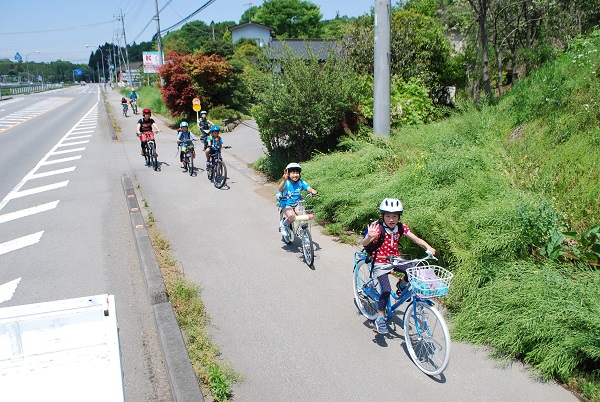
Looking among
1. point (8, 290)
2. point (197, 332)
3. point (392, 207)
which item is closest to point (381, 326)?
point (392, 207)

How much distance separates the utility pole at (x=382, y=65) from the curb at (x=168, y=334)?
17.9ft

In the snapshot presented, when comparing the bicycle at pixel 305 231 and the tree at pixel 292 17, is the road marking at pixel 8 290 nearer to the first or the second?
the bicycle at pixel 305 231

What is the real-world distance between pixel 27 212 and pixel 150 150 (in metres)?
5.29

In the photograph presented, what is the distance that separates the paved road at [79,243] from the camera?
532 cm

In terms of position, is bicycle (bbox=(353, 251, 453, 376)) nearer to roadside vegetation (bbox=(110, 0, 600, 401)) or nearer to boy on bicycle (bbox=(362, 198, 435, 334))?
boy on bicycle (bbox=(362, 198, 435, 334))

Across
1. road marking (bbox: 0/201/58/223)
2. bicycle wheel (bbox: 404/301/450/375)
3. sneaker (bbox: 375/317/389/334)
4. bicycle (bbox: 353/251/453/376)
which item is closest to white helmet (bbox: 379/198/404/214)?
bicycle (bbox: 353/251/453/376)

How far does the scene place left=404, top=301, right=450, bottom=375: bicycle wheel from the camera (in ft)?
14.6

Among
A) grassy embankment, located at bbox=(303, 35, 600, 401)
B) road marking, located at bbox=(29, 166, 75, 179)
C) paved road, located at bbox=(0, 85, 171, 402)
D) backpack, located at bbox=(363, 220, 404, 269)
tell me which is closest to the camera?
grassy embankment, located at bbox=(303, 35, 600, 401)

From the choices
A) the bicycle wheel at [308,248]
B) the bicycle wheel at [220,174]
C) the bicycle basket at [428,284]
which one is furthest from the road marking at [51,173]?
the bicycle basket at [428,284]

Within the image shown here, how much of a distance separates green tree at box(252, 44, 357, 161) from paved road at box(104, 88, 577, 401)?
9.22 feet

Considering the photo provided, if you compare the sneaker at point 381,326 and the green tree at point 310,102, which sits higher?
the green tree at point 310,102

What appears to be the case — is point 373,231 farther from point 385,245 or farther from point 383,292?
point 383,292

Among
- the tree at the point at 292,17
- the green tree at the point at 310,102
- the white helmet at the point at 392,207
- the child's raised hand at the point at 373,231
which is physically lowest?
the child's raised hand at the point at 373,231

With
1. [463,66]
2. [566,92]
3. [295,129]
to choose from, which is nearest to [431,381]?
[566,92]
